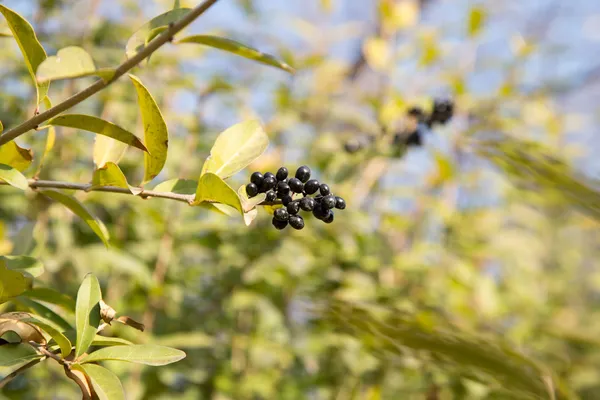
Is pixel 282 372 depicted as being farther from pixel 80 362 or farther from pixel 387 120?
pixel 80 362

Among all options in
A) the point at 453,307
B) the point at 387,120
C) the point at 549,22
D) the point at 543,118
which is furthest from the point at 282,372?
the point at 549,22

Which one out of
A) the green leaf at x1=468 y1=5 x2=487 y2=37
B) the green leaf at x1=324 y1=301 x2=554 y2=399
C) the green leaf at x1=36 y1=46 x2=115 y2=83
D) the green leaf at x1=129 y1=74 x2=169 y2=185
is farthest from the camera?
the green leaf at x1=468 y1=5 x2=487 y2=37

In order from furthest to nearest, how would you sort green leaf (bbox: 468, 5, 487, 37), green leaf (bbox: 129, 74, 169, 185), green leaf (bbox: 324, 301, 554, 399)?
green leaf (bbox: 468, 5, 487, 37) → green leaf (bbox: 324, 301, 554, 399) → green leaf (bbox: 129, 74, 169, 185)

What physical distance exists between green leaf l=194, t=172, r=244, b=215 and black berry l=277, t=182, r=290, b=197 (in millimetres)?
60

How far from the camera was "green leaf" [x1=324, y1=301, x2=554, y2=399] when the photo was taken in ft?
2.32

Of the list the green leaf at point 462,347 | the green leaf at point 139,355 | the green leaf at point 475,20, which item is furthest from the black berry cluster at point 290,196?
the green leaf at point 475,20

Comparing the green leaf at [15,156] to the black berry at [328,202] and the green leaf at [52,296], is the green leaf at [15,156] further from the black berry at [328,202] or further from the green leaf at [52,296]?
the black berry at [328,202]

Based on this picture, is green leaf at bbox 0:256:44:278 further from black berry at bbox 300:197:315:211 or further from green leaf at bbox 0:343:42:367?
black berry at bbox 300:197:315:211

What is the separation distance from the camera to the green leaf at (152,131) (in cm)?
47

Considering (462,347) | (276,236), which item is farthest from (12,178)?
(276,236)

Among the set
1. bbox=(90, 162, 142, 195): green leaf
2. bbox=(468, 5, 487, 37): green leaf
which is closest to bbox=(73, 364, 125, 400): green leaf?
bbox=(90, 162, 142, 195): green leaf

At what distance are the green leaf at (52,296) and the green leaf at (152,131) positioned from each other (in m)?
0.16

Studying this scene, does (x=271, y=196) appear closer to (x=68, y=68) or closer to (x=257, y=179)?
(x=257, y=179)

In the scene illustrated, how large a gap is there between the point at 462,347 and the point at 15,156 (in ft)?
1.66
